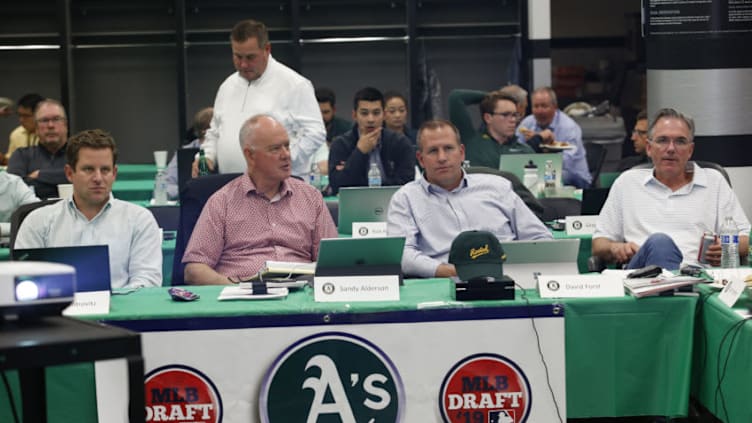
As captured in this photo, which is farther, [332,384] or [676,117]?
[676,117]

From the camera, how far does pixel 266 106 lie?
660 centimetres

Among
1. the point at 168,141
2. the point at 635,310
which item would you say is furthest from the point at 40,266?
the point at 168,141

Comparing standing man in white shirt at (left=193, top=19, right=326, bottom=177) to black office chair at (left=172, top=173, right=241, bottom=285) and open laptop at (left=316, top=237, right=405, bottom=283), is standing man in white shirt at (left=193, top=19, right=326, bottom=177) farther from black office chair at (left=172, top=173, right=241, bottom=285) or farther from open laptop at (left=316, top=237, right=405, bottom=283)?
open laptop at (left=316, top=237, right=405, bottom=283)

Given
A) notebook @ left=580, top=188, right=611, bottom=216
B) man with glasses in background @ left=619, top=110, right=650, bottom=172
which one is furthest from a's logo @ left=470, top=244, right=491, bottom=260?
man with glasses in background @ left=619, top=110, right=650, bottom=172

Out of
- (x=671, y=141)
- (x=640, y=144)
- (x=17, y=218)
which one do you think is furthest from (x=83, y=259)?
(x=640, y=144)

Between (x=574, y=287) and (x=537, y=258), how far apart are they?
17 cm

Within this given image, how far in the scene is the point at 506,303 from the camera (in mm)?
3662

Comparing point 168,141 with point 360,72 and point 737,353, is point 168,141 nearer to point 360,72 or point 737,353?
point 360,72

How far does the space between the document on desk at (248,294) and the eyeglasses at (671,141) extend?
2.12 metres

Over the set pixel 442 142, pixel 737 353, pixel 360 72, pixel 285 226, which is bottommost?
pixel 737 353

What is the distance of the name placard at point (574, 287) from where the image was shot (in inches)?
146

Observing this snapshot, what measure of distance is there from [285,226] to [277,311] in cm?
130

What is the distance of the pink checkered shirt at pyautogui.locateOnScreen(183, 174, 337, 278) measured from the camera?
15.8 feet

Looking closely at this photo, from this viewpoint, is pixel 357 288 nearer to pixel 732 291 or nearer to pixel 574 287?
pixel 574 287
